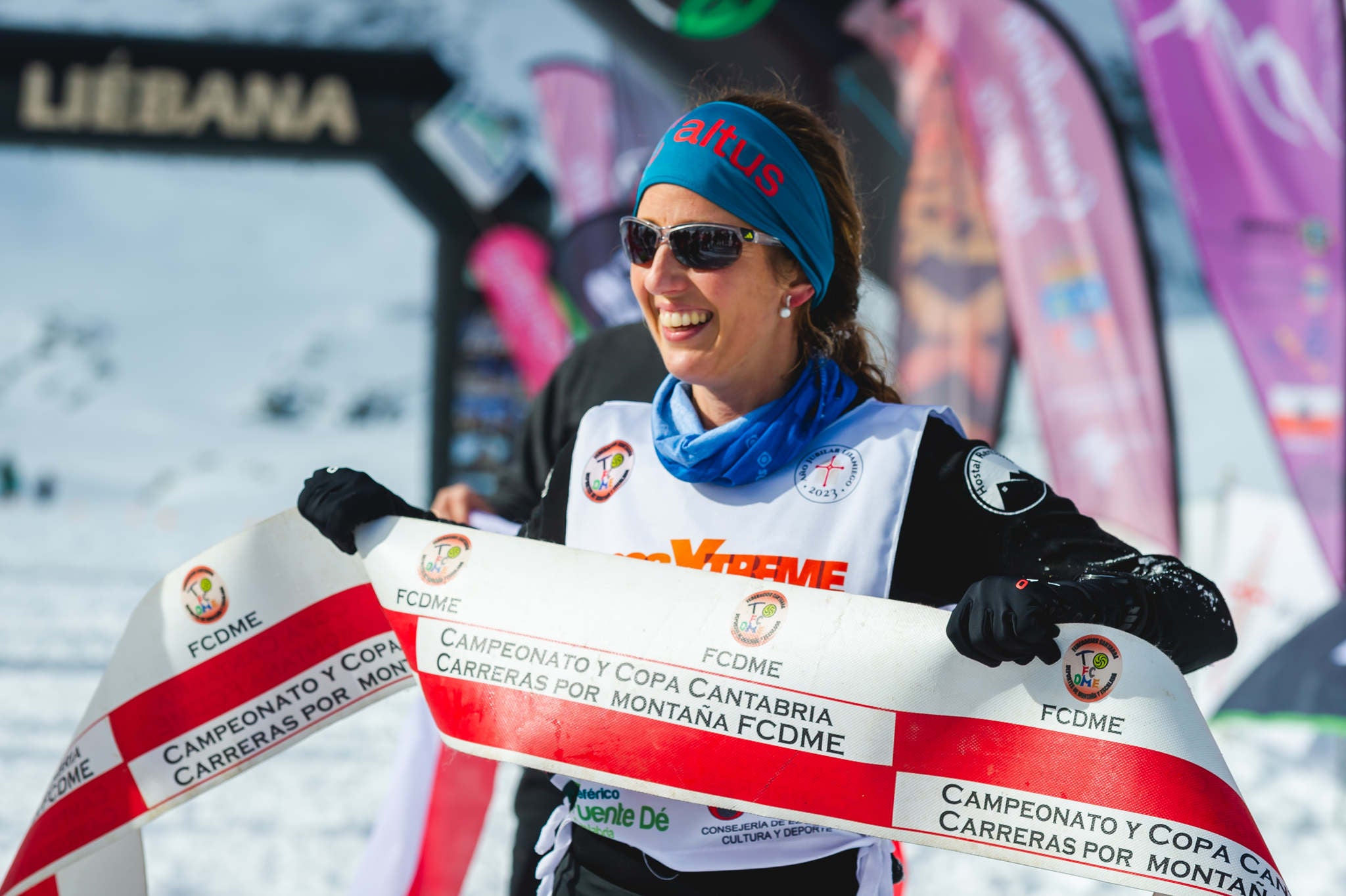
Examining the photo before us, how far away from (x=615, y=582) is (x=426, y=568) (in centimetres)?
30

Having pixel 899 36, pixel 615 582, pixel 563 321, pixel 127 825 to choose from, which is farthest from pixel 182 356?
pixel 615 582

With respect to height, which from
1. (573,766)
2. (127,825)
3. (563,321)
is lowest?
(127,825)

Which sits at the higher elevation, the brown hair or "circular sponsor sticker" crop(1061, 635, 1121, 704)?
the brown hair

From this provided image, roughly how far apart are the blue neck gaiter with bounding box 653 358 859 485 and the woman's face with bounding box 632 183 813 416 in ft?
0.20

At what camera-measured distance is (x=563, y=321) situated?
7250mm

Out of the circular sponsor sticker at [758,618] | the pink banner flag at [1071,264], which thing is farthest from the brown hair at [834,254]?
the pink banner flag at [1071,264]

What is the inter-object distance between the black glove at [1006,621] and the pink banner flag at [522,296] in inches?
244

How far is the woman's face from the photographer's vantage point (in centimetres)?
132

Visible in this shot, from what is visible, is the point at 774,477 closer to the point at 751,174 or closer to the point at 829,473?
the point at 829,473

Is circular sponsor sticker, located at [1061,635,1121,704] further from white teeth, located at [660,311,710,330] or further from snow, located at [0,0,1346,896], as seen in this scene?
snow, located at [0,0,1346,896]

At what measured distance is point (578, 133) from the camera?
7066 mm

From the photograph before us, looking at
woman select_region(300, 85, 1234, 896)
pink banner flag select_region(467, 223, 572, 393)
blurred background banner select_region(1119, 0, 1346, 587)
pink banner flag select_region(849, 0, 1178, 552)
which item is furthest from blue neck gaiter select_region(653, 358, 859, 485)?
pink banner flag select_region(467, 223, 572, 393)

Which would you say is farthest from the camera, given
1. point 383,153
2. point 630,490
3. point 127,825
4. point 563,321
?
point 383,153

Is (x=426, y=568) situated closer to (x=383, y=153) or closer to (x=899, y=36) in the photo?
(x=899, y=36)
